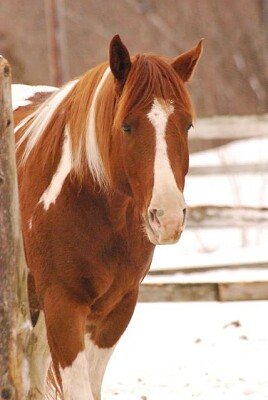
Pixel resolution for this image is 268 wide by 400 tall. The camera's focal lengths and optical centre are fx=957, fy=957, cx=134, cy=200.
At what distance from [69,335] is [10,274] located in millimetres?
395

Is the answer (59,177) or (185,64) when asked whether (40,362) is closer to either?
(59,177)

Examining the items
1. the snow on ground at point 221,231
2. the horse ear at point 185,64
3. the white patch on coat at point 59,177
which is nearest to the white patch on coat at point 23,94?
the white patch on coat at point 59,177

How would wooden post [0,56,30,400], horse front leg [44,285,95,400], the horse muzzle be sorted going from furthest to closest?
horse front leg [44,285,95,400], wooden post [0,56,30,400], the horse muzzle

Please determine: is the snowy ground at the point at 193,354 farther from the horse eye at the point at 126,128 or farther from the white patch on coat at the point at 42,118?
the horse eye at the point at 126,128

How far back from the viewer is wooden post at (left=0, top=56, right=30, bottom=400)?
10.6 feet

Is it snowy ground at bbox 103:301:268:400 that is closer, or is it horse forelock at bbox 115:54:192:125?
→ horse forelock at bbox 115:54:192:125

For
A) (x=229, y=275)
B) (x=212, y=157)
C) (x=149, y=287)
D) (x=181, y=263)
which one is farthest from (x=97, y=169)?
(x=212, y=157)

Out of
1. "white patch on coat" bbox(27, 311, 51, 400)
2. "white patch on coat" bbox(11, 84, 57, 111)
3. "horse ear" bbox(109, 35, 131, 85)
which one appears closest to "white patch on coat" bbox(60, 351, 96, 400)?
"white patch on coat" bbox(27, 311, 51, 400)

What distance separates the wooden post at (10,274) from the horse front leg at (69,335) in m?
0.24

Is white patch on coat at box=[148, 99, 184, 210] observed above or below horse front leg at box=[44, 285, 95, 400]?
above

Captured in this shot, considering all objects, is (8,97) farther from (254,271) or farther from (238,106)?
(238,106)

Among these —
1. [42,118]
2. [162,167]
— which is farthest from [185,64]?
[42,118]

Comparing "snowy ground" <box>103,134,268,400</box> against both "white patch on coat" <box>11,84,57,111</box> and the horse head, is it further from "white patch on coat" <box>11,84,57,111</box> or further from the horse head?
the horse head

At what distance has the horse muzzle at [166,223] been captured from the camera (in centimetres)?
310
